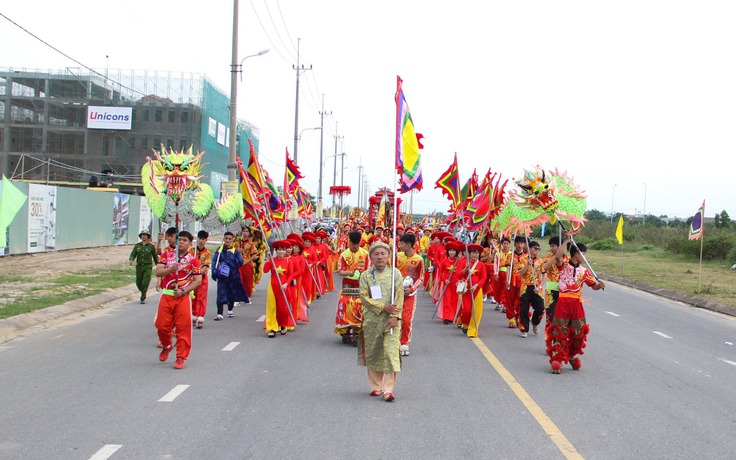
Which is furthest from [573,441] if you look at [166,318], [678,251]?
[678,251]

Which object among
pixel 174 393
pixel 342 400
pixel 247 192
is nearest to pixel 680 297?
pixel 247 192

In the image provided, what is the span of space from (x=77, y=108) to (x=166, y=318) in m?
52.0

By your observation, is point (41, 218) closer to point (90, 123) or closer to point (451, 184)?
point (451, 184)

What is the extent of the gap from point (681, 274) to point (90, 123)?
44.4m

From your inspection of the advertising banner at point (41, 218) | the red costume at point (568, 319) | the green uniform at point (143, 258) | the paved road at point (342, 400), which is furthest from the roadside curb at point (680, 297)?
the advertising banner at point (41, 218)

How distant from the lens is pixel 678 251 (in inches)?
1503

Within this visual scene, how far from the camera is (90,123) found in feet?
177

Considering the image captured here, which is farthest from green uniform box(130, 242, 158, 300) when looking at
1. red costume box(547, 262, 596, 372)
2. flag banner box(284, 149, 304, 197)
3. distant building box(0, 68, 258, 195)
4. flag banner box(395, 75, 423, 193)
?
distant building box(0, 68, 258, 195)

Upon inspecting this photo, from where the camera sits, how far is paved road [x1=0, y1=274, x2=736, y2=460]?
5.09 meters

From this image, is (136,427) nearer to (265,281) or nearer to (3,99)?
(265,281)

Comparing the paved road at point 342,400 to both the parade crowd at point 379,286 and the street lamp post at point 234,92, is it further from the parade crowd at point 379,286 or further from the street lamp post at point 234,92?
the street lamp post at point 234,92

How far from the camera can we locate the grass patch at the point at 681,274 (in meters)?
19.6

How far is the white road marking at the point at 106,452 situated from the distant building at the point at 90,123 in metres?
48.2

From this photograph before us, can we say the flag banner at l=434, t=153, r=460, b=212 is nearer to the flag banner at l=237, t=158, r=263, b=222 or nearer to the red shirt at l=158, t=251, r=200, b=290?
the flag banner at l=237, t=158, r=263, b=222
